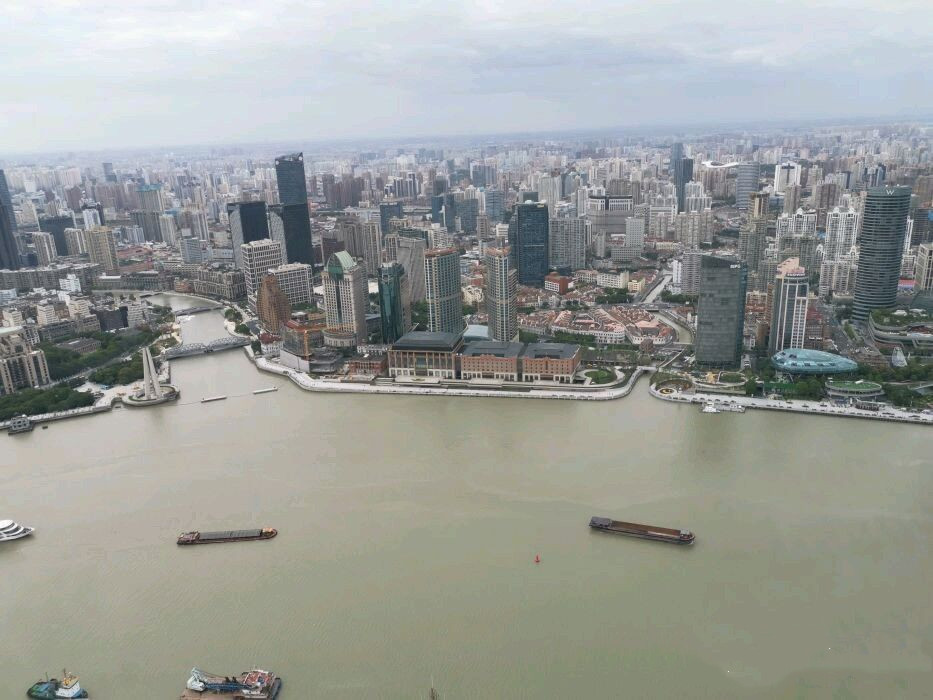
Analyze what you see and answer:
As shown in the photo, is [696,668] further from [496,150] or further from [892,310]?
[496,150]

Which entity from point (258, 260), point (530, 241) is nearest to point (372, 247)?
point (258, 260)

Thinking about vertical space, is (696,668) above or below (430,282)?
below

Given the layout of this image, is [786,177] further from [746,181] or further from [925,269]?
[925,269]

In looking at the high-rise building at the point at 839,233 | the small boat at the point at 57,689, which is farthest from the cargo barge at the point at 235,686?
the high-rise building at the point at 839,233

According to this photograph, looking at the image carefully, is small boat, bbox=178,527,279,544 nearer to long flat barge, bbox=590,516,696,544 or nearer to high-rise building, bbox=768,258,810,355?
long flat barge, bbox=590,516,696,544

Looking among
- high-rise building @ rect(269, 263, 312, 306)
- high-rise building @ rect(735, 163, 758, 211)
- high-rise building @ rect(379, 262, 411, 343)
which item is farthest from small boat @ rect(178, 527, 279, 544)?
high-rise building @ rect(735, 163, 758, 211)

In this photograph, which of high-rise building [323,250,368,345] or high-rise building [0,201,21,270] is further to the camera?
high-rise building [0,201,21,270]

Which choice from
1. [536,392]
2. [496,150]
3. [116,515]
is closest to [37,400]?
[116,515]

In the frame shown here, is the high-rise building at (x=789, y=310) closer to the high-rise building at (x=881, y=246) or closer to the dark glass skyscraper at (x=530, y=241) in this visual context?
the high-rise building at (x=881, y=246)
